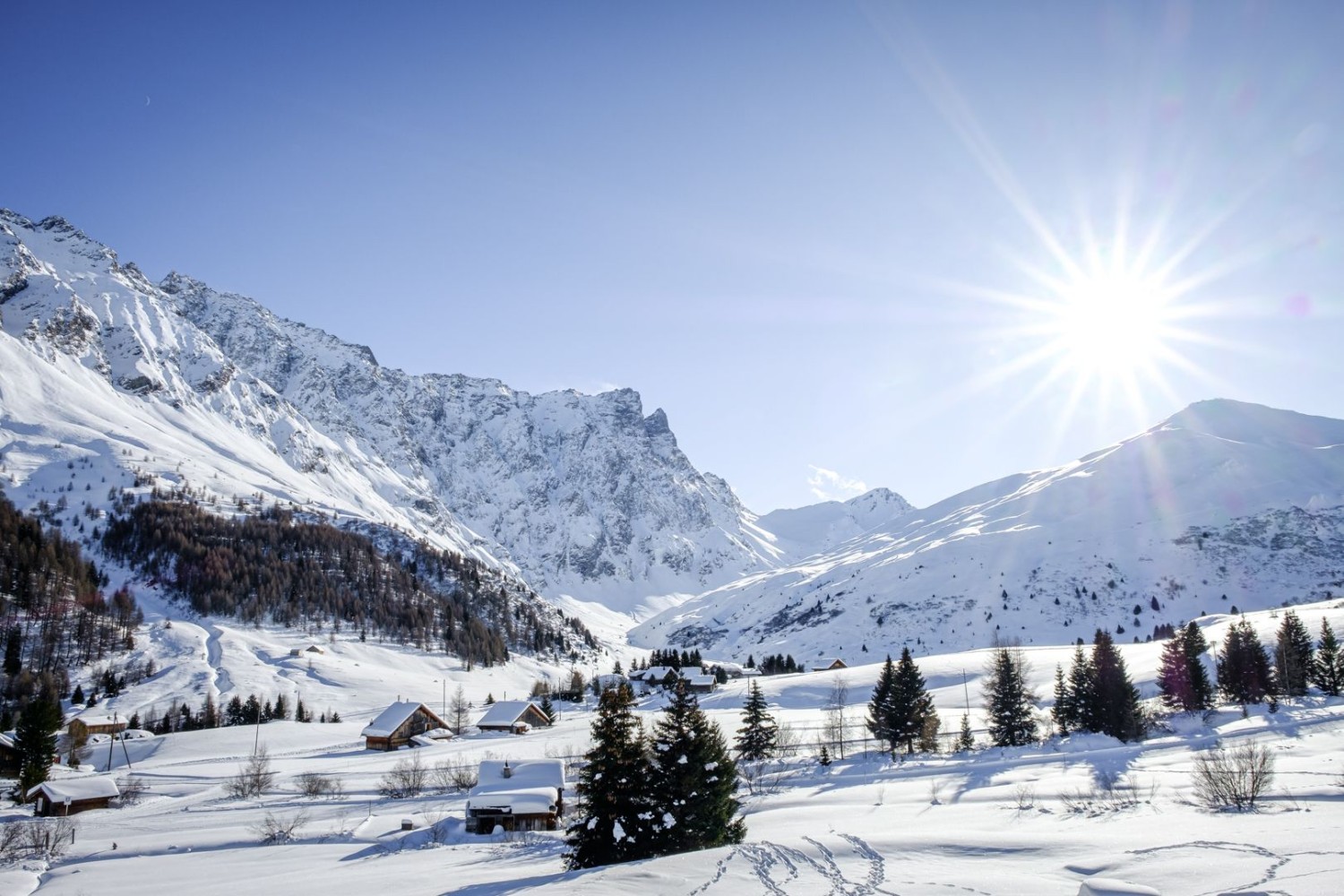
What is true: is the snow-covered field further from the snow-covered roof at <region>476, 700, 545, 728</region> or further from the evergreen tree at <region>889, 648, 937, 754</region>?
the evergreen tree at <region>889, 648, 937, 754</region>

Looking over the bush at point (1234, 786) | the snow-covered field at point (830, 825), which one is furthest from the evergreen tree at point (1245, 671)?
the bush at point (1234, 786)

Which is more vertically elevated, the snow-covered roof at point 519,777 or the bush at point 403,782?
the snow-covered roof at point 519,777

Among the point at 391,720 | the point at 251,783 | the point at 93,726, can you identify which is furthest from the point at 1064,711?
the point at 93,726

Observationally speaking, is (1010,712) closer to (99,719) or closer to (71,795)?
(71,795)

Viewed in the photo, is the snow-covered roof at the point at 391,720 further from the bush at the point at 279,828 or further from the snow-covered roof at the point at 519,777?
the bush at the point at 279,828

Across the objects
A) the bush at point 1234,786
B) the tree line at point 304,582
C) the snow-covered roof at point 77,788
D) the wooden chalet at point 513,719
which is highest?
the tree line at point 304,582

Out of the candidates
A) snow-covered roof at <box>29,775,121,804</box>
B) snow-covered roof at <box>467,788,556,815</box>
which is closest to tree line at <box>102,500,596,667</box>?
snow-covered roof at <box>29,775,121,804</box>

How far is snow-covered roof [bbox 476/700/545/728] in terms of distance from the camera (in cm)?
8744

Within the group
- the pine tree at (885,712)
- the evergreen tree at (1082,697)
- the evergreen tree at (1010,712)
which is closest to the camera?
the evergreen tree at (1082,697)

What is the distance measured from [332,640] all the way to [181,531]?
176ft

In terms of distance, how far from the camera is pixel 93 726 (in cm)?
8325

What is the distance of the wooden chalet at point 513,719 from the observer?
87000 millimetres

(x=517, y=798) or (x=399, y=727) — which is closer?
(x=517, y=798)

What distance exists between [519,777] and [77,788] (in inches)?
1289
